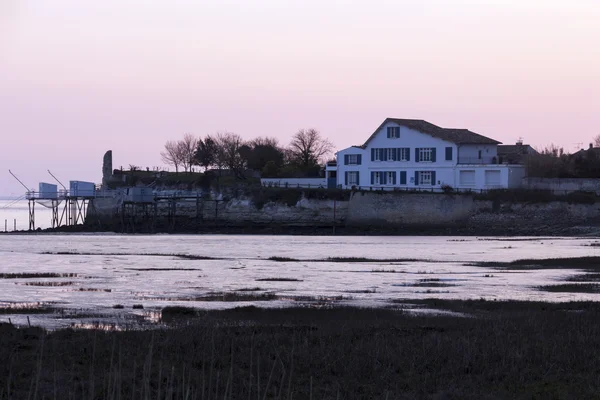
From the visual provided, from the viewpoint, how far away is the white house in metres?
91.4

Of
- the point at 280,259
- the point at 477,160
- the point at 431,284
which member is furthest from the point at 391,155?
the point at 431,284

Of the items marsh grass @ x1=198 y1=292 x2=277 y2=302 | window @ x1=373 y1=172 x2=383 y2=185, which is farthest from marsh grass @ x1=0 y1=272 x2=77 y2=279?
window @ x1=373 y1=172 x2=383 y2=185

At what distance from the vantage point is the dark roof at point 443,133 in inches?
3661

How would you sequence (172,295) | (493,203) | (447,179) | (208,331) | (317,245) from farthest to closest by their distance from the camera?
1. (447,179)
2. (493,203)
3. (317,245)
4. (172,295)
5. (208,331)

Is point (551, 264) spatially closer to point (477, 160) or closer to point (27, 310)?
point (27, 310)

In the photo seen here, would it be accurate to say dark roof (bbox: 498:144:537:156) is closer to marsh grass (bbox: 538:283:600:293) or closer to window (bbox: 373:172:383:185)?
window (bbox: 373:172:383:185)

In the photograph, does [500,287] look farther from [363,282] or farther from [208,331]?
[208,331]

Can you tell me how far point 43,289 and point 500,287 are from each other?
14.8m

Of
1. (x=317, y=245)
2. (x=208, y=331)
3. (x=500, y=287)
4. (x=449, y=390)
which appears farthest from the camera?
(x=317, y=245)

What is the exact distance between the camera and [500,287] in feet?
106

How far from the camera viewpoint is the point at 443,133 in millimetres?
94625

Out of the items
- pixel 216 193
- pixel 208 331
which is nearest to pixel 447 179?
pixel 216 193

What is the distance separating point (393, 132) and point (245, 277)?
61671 mm

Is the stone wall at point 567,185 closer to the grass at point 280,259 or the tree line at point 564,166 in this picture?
the tree line at point 564,166
